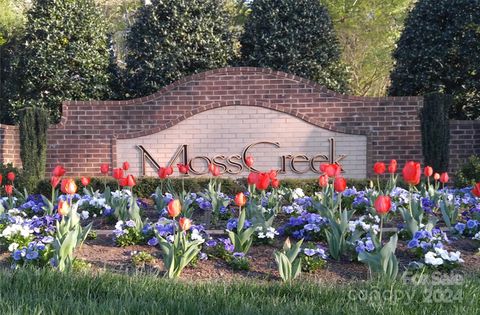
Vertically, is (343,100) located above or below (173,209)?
above

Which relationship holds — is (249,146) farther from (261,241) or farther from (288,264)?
(288,264)

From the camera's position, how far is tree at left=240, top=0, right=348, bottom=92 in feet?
41.8

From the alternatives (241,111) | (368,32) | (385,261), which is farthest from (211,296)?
(368,32)

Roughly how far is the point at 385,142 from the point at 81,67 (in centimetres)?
637

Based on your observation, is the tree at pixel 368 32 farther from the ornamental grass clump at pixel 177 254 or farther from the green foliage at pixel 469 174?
the ornamental grass clump at pixel 177 254

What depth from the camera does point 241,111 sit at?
11.5m

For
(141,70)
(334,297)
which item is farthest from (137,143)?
(334,297)

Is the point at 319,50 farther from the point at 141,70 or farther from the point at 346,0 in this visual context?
the point at 346,0

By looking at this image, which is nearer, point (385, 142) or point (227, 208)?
point (227, 208)

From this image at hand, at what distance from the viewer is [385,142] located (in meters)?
11.5

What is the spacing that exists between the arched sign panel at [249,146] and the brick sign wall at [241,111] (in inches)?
1.7

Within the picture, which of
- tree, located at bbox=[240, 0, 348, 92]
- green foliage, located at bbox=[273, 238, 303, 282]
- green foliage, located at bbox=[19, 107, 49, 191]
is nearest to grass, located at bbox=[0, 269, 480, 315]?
green foliage, located at bbox=[273, 238, 303, 282]

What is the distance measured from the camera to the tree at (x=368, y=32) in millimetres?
19516

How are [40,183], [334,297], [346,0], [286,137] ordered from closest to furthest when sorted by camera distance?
[334,297]
[40,183]
[286,137]
[346,0]
